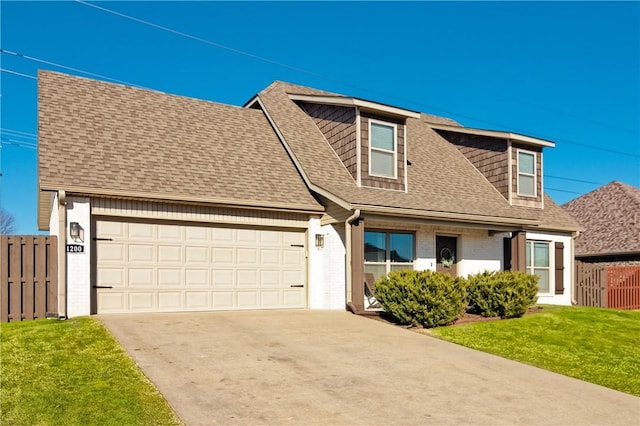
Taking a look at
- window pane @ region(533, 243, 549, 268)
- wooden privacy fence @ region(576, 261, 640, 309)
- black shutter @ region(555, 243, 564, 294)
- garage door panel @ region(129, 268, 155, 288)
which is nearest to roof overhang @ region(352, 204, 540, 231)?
window pane @ region(533, 243, 549, 268)

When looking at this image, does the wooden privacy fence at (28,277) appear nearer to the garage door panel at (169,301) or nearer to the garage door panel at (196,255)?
the garage door panel at (169,301)

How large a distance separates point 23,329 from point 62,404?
495 cm

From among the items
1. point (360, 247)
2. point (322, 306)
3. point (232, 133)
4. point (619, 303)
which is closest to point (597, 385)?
point (360, 247)

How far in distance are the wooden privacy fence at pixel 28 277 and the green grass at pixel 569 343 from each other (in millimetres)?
8320

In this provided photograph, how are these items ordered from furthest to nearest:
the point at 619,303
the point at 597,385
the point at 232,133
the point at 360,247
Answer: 1. the point at 619,303
2. the point at 232,133
3. the point at 360,247
4. the point at 597,385

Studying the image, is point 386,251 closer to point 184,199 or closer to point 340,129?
point 340,129

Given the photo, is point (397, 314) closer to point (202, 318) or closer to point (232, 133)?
point (202, 318)

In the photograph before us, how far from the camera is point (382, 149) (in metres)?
16.3

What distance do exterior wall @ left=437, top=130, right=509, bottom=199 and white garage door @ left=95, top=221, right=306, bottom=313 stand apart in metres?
8.43

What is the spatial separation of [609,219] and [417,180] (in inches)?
632

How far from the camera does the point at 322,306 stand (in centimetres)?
1480

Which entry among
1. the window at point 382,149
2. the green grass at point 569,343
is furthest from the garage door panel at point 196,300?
the window at point 382,149

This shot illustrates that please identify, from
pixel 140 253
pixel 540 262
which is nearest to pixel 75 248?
pixel 140 253

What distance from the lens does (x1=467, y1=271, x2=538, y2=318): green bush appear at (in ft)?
45.7
